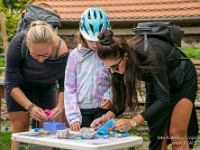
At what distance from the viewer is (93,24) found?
438 centimetres

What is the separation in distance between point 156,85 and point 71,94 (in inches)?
31.1

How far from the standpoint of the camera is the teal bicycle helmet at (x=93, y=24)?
4.33m

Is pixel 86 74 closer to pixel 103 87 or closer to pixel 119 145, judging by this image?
pixel 103 87

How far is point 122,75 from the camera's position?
4219 mm

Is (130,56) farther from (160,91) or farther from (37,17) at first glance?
(37,17)

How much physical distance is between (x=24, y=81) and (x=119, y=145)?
1559mm

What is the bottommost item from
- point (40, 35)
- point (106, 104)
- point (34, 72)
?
point (106, 104)

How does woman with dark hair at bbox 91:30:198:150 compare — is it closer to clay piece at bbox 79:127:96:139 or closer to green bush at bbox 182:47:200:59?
clay piece at bbox 79:127:96:139

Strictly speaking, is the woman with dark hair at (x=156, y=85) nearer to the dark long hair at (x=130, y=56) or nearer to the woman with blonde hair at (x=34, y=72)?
the dark long hair at (x=130, y=56)

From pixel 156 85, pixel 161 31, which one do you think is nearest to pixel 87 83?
pixel 156 85

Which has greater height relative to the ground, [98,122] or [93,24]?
[93,24]

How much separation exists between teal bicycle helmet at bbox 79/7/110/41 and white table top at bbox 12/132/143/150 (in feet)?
3.04

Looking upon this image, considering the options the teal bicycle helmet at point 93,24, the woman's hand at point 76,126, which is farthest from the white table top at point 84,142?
the teal bicycle helmet at point 93,24

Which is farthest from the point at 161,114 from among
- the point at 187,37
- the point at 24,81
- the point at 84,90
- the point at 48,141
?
the point at 187,37
